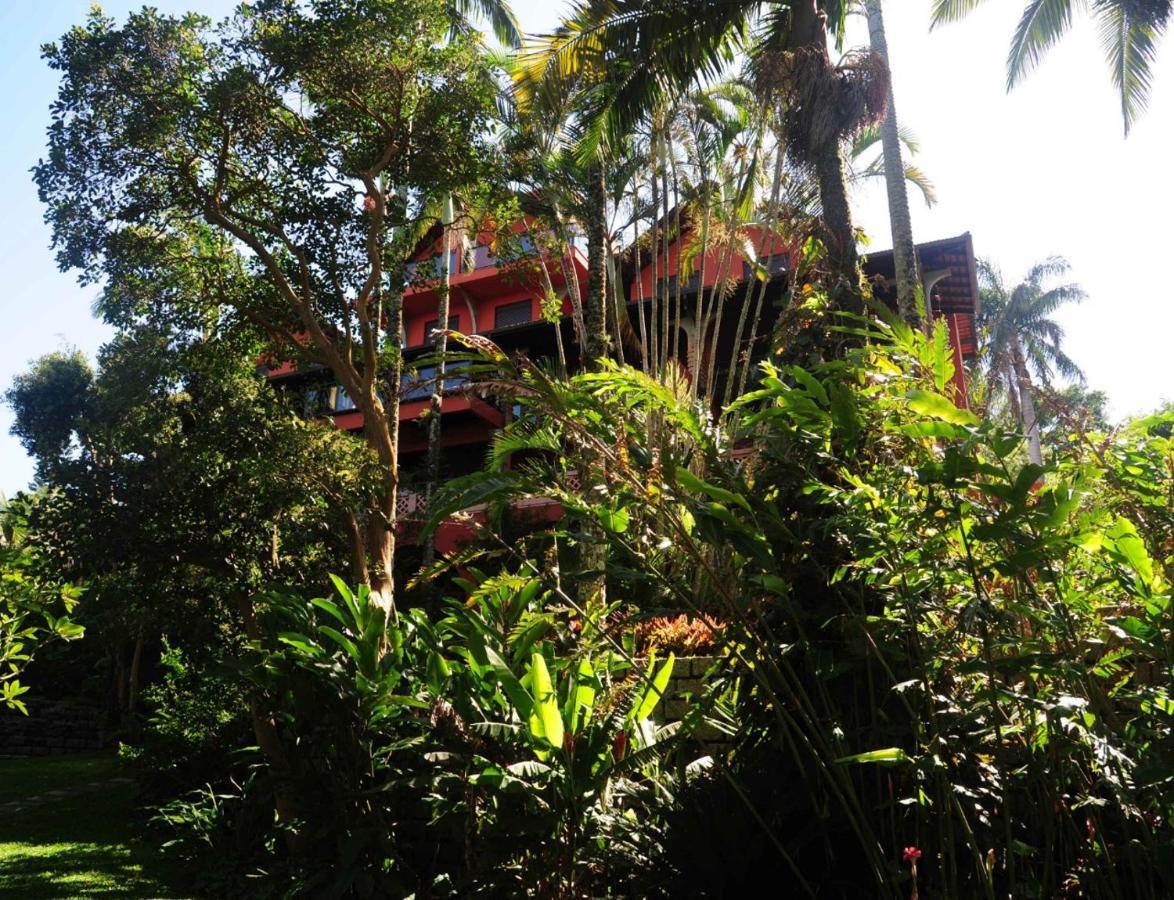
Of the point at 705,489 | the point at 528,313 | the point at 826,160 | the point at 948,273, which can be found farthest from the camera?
the point at 528,313

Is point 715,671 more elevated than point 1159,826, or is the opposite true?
point 715,671

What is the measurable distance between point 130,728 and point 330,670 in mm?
14229

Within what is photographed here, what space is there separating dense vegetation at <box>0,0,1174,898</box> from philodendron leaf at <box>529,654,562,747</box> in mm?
20

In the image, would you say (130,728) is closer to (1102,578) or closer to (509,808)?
(509,808)

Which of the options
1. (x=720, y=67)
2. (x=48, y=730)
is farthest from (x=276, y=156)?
(x=48, y=730)

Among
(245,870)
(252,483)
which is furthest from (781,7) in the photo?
(245,870)

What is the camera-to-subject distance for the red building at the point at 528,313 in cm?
1464

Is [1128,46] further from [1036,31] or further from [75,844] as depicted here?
[75,844]

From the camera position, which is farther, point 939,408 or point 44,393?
point 44,393

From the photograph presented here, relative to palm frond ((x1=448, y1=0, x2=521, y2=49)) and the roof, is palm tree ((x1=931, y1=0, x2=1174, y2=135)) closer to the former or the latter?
the roof

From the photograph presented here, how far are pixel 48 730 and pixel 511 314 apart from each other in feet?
48.6

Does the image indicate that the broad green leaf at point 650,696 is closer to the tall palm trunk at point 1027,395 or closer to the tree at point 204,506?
the tall palm trunk at point 1027,395

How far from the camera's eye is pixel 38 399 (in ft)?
60.2

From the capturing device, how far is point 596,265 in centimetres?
1186
